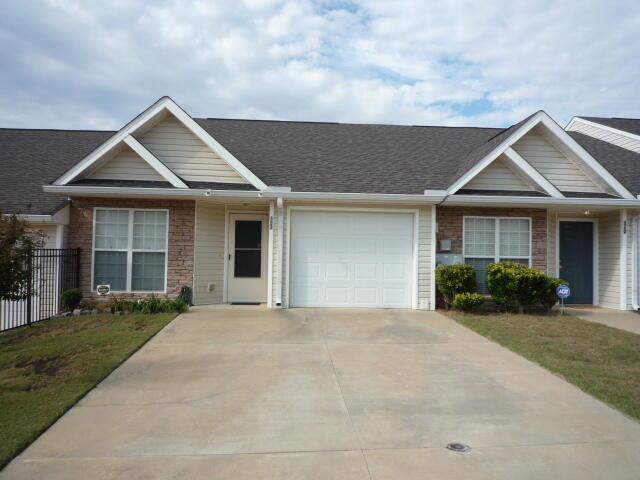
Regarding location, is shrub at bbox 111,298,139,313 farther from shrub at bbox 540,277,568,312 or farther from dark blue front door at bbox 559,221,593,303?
dark blue front door at bbox 559,221,593,303

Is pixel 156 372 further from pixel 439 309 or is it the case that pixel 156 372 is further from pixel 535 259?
pixel 535 259

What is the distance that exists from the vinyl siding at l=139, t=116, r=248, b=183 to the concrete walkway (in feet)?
29.2

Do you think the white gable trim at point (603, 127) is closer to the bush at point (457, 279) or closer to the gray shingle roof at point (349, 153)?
the gray shingle roof at point (349, 153)

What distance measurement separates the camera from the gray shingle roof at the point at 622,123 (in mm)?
16055

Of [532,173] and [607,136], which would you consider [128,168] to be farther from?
[607,136]

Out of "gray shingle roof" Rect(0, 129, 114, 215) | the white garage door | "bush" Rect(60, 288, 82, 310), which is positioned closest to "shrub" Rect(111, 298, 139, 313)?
"bush" Rect(60, 288, 82, 310)

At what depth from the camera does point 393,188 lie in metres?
11.3

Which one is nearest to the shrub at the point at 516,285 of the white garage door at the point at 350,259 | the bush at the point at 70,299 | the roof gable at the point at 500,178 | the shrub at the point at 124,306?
the white garage door at the point at 350,259

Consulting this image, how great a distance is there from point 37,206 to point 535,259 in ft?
40.5

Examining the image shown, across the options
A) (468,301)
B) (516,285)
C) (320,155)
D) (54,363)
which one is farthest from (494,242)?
(54,363)

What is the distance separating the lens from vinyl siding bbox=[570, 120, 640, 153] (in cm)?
1525

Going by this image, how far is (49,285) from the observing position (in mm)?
10539

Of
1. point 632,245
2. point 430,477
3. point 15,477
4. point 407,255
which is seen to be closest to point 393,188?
point 407,255

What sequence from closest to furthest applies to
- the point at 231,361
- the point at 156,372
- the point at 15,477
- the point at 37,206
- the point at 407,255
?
the point at 15,477, the point at 156,372, the point at 231,361, the point at 37,206, the point at 407,255
